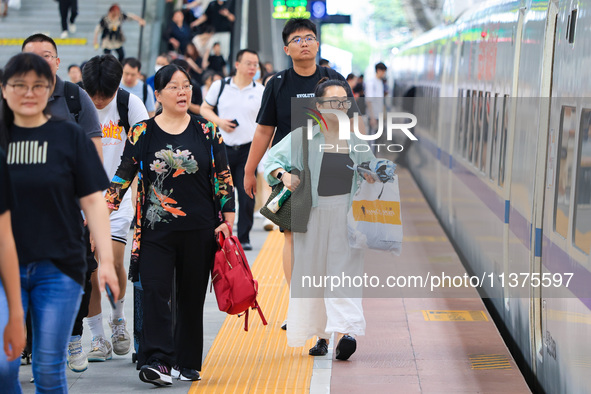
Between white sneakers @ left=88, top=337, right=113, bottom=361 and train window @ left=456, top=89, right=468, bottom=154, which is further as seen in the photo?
train window @ left=456, top=89, right=468, bottom=154

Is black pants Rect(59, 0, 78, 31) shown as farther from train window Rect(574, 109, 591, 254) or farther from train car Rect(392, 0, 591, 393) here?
train window Rect(574, 109, 591, 254)

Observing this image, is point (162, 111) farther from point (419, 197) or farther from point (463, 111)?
point (419, 197)

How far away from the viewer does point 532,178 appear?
19.0 feet

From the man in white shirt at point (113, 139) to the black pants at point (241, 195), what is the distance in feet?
12.8

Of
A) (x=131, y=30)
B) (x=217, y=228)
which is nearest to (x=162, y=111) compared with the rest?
(x=217, y=228)

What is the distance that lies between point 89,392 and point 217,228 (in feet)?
3.69

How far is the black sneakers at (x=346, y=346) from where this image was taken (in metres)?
5.99

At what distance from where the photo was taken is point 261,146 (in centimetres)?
684

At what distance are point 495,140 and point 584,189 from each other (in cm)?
340

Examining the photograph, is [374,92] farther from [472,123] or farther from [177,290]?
[177,290]

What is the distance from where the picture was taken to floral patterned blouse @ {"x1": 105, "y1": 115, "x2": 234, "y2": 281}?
540cm

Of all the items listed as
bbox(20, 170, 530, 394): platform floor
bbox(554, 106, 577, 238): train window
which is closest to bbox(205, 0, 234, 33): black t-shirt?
bbox(20, 170, 530, 394): platform floor

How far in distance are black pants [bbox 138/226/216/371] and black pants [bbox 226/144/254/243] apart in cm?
443

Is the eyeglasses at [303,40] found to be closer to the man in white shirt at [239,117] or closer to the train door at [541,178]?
the train door at [541,178]
